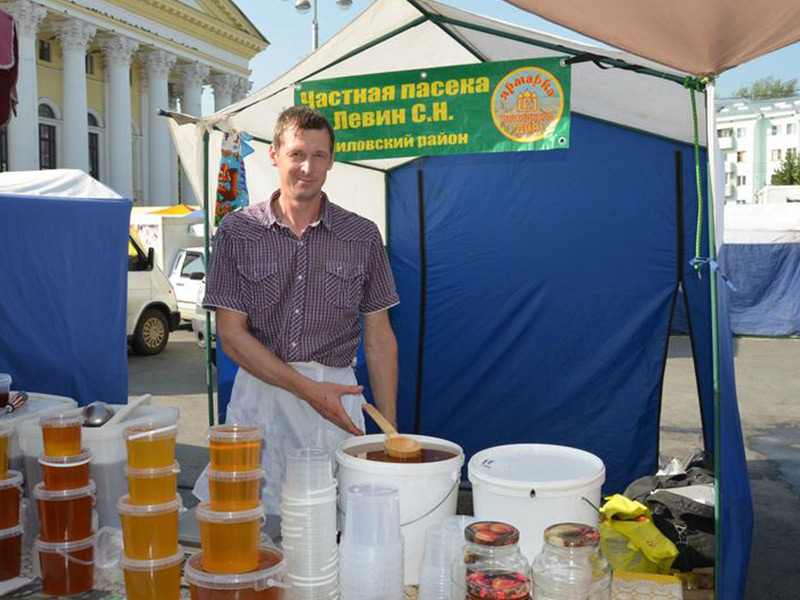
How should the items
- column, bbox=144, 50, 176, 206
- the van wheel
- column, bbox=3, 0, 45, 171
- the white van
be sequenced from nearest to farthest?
the white van
the van wheel
column, bbox=3, 0, 45, 171
column, bbox=144, 50, 176, 206

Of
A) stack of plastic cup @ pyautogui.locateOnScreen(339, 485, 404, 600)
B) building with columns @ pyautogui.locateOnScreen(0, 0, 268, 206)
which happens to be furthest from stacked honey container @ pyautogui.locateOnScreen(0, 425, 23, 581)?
building with columns @ pyautogui.locateOnScreen(0, 0, 268, 206)

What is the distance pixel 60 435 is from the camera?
194 cm

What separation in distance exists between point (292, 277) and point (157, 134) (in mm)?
44705

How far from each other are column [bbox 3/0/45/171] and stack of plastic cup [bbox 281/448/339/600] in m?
35.7

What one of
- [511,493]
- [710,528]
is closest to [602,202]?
[710,528]

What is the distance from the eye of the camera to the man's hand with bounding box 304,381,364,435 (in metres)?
2.32

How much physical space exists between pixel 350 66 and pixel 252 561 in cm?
405

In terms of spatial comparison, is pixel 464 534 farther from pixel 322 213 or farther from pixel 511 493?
pixel 322 213

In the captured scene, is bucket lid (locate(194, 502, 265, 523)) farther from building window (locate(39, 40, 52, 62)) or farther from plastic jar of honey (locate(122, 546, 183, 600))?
building window (locate(39, 40, 52, 62))

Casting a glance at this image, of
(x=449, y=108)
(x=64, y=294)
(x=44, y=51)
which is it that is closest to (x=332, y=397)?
(x=449, y=108)

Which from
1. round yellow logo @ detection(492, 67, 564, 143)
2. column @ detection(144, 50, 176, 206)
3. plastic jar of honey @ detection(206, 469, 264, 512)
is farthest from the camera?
column @ detection(144, 50, 176, 206)

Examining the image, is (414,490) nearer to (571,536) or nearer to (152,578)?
(571,536)

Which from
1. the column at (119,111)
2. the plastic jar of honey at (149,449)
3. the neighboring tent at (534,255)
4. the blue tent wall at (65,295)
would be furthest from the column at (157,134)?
the plastic jar of honey at (149,449)

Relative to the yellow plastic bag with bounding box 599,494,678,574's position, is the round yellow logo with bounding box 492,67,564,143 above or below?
above
